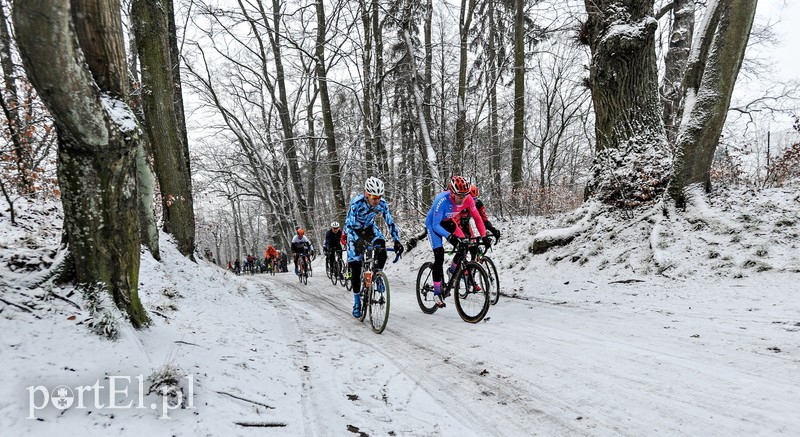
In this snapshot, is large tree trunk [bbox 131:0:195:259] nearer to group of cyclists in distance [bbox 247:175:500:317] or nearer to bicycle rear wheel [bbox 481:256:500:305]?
group of cyclists in distance [bbox 247:175:500:317]

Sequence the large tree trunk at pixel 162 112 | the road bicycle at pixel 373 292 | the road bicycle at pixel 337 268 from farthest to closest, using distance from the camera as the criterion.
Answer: the road bicycle at pixel 337 268
the large tree trunk at pixel 162 112
the road bicycle at pixel 373 292

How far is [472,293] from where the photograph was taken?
5.83 meters

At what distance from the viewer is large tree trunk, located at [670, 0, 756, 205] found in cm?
631

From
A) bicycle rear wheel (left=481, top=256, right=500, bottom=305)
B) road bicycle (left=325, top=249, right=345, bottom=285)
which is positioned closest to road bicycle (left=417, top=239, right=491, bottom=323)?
bicycle rear wheel (left=481, top=256, right=500, bottom=305)

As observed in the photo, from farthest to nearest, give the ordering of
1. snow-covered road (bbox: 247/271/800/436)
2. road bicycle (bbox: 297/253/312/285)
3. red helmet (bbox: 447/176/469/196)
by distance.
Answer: road bicycle (bbox: 297/253/312/285) → red helmet (bbox: 447/176/469/196) → snow-covered road (bbox: 247/271/800/436)

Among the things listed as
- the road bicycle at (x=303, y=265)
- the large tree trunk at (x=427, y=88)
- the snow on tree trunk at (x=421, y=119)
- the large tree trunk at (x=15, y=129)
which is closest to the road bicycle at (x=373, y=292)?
the large tree trunk at (x=15, y=129)

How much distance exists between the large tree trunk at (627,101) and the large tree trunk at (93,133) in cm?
828

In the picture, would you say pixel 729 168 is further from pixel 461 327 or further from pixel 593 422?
pixel 593 422

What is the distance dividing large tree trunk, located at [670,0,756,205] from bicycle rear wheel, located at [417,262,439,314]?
457 centimetres

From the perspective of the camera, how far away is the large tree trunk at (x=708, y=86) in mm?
6312

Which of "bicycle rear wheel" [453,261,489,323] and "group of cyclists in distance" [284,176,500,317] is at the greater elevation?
"group of cyclists in distance" [284,176,500,317]

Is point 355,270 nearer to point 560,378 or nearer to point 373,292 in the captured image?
point 373,292

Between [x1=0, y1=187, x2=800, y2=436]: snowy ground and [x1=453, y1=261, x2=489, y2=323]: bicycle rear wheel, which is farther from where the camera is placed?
[x1=453, y1=261, x2=489, y2=323]: bicycle rear wheel

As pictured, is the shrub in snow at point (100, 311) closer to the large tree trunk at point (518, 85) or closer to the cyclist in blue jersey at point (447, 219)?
the cyclist in blue jersey at point (447, 219)
